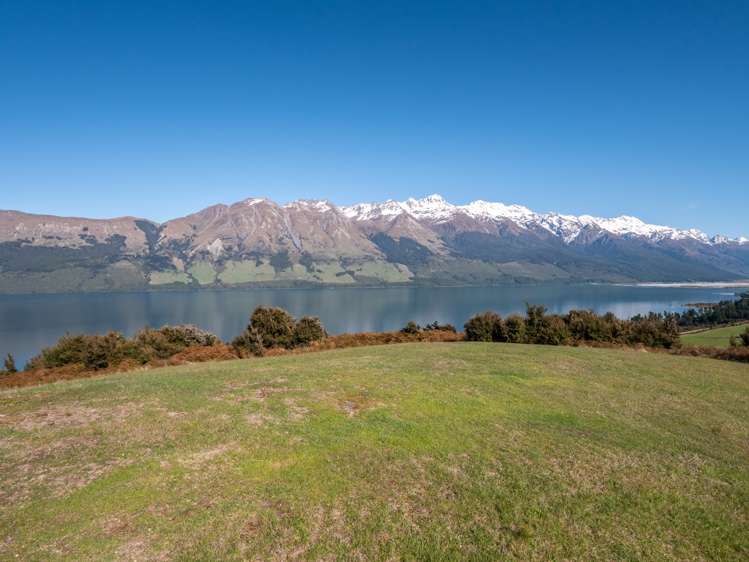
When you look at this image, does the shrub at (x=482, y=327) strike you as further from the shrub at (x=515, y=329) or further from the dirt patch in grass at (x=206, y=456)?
the dirt patch in grass at (x=206, y=456)

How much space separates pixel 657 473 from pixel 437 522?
241 inches

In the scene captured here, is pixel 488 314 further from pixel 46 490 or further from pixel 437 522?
pixel 46 490

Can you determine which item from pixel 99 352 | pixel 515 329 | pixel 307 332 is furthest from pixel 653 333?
pixel 99 352

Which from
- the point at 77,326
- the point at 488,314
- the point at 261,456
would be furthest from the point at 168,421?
the point at 77,326

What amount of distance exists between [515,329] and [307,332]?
16.7 m

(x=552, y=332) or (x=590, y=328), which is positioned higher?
(x=590, y=328)

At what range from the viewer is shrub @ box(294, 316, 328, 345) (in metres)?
35.0

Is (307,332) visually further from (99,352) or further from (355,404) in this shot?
(355,404)

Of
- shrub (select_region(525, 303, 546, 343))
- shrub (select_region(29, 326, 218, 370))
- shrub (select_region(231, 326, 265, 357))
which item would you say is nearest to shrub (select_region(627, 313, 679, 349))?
shrub (select_region(525, 303, 546, 343))

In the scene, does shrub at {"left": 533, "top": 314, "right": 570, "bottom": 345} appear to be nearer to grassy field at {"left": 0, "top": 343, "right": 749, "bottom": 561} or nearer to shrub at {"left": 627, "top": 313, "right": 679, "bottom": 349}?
shrub at {"left": 627, "top": 313, "right": 679, "bottom": 349}

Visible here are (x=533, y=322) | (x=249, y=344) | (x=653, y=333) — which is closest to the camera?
(x=249, y=344)

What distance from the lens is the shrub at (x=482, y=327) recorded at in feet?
115

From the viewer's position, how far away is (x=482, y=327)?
3534 centimetres

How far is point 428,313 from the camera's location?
183m
